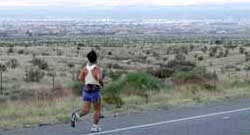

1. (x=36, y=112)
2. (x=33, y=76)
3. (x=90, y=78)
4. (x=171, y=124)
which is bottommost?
(x=33, y=76)

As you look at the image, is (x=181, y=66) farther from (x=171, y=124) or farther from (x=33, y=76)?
(x=171, y=124)

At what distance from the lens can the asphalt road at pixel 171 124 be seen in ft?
46.4

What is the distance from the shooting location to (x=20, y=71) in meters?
44.8

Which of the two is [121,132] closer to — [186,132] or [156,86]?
[186,132]

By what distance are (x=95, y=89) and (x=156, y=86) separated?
12941 mm

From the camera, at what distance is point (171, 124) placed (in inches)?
606

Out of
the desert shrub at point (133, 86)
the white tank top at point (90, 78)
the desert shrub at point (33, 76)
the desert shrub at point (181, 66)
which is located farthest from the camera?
the desert shrub at point (181, 66)

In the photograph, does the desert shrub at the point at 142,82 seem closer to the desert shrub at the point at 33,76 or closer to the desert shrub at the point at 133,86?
the desert shrub at the point at 133,86

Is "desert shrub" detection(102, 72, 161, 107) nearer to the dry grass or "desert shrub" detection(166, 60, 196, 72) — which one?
the dry grass

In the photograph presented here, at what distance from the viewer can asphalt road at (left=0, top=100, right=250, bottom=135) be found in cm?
1414

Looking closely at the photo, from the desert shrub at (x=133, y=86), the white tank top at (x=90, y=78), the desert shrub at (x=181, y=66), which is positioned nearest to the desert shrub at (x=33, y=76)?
the desert shrub at (x=181, y=66)

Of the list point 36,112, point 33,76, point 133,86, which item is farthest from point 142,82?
point 33,76

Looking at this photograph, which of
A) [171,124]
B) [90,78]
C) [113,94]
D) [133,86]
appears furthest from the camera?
[133,86]

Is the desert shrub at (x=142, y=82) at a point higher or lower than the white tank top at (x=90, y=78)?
lower
